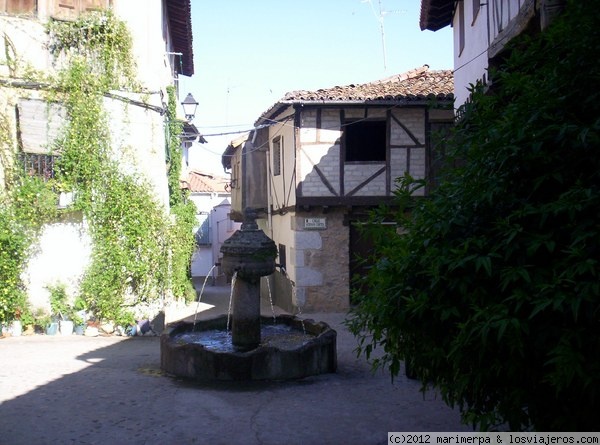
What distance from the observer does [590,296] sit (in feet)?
9.42

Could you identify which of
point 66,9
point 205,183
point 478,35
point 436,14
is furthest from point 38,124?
point 205,183

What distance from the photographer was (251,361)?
7891mm

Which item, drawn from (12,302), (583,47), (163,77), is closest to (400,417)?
(583,47)

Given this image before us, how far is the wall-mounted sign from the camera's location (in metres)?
15.1

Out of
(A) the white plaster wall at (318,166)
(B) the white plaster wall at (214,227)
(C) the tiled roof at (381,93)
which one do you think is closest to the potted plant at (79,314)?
(A) the white plaster wall at (318,166)

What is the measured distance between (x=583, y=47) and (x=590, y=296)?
1.57 metres

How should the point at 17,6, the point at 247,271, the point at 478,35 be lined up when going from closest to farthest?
the point at 247,271 < the point at 478,35 < the point at 17,6

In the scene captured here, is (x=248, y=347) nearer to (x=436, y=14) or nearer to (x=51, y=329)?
(x=51, y=329)

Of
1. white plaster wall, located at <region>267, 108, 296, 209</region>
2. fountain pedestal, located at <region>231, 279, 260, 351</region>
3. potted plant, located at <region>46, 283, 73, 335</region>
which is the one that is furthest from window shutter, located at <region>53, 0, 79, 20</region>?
fountain pedestal, located at <region>231, 279, 260, 351</region>

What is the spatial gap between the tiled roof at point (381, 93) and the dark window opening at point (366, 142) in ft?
2.41

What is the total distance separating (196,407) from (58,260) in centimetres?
656

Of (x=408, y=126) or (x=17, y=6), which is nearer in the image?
(x=17, y=6)

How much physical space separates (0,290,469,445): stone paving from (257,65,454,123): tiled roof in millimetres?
7373

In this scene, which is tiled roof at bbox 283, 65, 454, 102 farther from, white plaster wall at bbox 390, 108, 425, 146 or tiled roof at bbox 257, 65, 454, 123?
white plaster wall at bbox 390, 108, 425, 146
